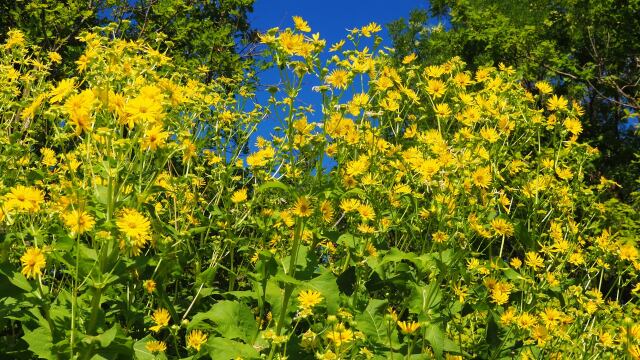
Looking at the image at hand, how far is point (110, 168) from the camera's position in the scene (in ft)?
7.99

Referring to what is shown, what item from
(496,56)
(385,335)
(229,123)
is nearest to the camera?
(385,335)

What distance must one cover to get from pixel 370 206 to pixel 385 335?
744 millimetres

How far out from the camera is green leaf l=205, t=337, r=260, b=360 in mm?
2518

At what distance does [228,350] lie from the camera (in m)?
2.54

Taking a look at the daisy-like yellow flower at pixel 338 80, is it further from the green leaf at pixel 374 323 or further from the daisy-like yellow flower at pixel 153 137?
the green leaf at pixel 374 323

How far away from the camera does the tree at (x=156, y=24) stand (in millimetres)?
6980

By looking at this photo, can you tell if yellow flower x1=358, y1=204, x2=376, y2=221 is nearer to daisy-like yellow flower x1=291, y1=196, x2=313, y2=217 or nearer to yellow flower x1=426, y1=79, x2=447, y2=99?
daisy-like yellow flower x1=291, y1=196, x2=313, y2=217

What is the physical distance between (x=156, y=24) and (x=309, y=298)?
5977mm

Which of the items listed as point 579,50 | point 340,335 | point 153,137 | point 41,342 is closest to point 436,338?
point 340,335

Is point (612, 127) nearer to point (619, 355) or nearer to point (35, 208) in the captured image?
point (619, 355)

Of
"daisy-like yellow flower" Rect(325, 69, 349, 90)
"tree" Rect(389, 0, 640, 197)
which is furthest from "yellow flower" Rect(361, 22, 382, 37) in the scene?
"tree" Rect(389, 0, 640, 197)

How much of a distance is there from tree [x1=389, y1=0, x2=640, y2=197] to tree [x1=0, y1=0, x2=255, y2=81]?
16.7 ft

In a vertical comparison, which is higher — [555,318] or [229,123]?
[229,123]

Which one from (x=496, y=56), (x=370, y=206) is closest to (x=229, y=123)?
(x=370, y=206)
